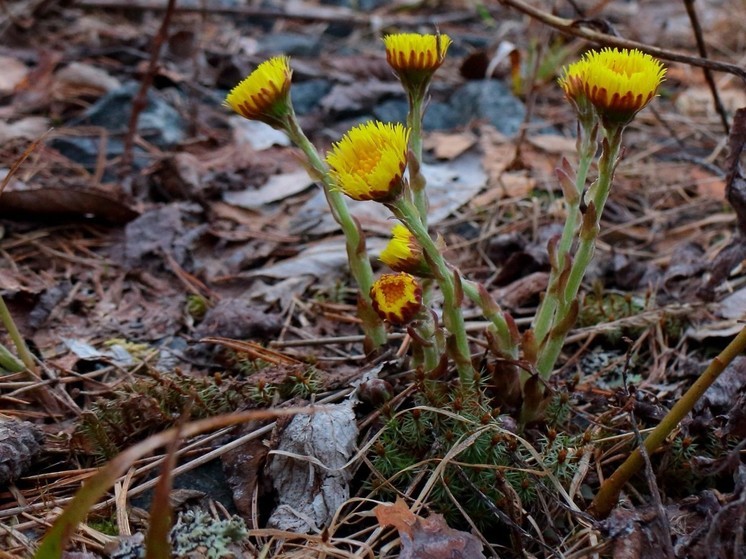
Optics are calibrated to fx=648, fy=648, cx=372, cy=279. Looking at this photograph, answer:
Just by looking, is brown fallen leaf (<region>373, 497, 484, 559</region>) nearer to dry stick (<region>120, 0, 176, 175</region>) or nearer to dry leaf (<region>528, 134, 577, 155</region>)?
dry stick (<region>120, 0, 176, 175</region>)

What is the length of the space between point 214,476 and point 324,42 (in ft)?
11.9

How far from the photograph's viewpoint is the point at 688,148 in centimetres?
307

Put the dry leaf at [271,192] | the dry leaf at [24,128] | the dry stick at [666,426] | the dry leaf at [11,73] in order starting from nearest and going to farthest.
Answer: the dry stick at [666,426], the dry leaf at [271,192], the dry leaf at [24,128], the dry leaf at [11,73]

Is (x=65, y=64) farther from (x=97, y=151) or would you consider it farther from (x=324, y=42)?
(x=324, y=42)

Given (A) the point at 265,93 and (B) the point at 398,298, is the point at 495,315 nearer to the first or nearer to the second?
(B) the point at 398,298

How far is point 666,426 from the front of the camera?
1.25 meters

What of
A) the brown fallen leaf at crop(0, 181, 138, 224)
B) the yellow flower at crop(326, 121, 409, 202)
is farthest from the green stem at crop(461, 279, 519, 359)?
the brown fallen leaf at crop(0, 181, 138, 224)

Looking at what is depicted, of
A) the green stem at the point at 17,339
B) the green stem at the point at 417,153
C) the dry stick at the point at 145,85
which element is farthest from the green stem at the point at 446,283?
the dry stick at the point at 145,85

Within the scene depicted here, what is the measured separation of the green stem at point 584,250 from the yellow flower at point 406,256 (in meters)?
0.32

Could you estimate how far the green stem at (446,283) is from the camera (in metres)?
1.33

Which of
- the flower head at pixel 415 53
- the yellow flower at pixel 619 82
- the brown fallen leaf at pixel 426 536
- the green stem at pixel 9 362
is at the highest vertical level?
the yellow flower at pixel 619 82

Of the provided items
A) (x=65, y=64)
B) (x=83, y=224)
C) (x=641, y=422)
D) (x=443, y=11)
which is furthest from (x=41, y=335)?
(x=443, y=11)

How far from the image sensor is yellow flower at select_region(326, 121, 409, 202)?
1.24 m

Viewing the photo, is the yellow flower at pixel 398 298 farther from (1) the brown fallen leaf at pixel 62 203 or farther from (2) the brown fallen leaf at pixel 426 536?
(1) the brown fallen leaf at pixel 62 203
